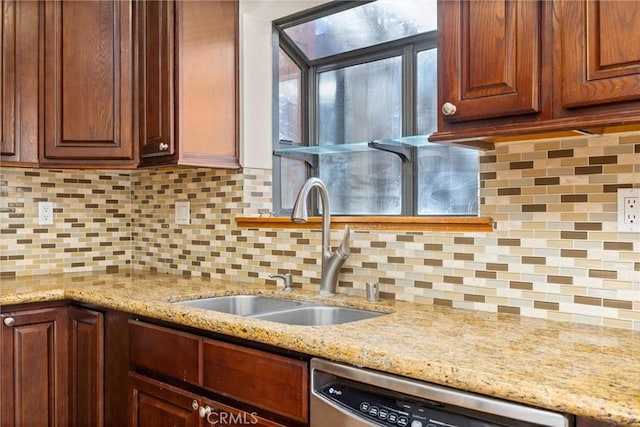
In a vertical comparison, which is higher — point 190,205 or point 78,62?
point 78,62

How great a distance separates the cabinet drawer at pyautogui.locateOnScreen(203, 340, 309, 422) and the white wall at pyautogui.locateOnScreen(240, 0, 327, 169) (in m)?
1.09

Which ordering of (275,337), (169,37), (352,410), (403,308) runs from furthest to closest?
(169,37), (403,308), (275,337), (352,410)

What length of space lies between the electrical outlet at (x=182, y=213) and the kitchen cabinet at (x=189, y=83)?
0.33m

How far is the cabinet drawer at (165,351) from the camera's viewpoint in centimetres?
172

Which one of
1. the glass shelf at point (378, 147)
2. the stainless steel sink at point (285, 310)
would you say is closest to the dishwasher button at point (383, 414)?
the stainless steel sink at point (285, 310)

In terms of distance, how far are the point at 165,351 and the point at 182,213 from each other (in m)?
1.06

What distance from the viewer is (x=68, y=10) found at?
2494mm

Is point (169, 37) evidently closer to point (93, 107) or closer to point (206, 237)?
point (93, 107)

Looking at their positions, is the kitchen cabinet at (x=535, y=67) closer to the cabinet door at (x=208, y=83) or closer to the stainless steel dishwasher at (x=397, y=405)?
the stainless steel dishwasher at (x=397, y=405)

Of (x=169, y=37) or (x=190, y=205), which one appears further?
(x=190, y=205)

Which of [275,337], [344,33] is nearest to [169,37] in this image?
[344,33]

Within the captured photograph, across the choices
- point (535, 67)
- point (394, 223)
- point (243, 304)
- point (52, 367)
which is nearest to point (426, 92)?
point (394, 223)

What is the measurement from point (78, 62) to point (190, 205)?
2.63 ft

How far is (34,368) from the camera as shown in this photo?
2168 millimetres
